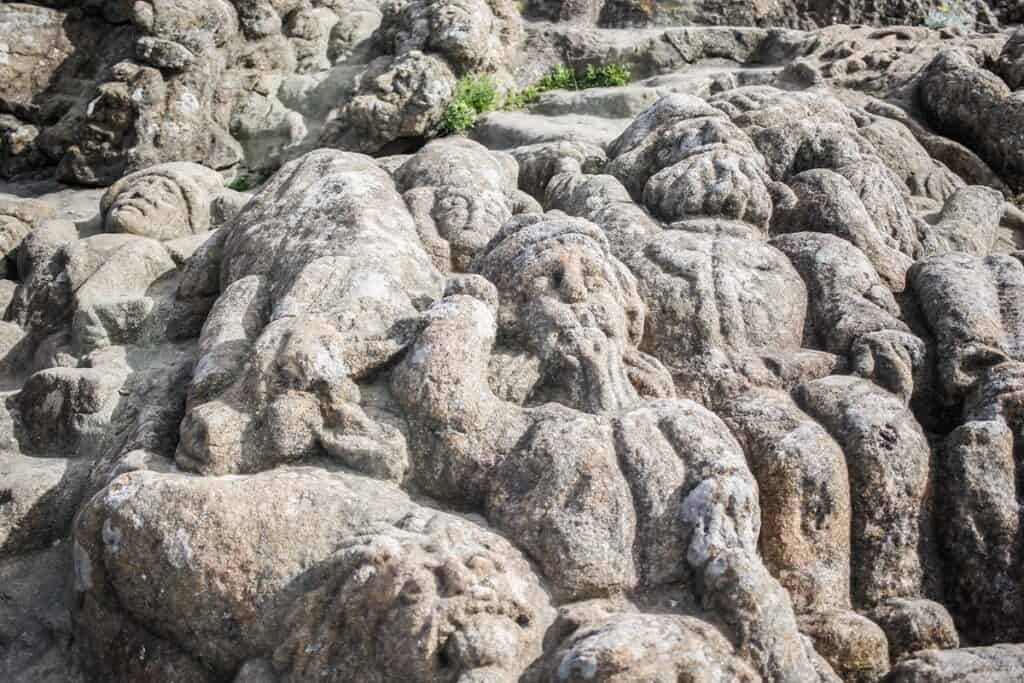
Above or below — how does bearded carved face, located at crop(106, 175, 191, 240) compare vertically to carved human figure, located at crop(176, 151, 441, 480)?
below

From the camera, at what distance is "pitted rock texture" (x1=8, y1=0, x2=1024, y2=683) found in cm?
398

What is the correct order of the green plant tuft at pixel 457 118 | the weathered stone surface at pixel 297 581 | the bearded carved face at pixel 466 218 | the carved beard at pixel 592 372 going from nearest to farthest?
the weathered stone surface at pixel 297 581 < the carved beard at pixel 592 372 < the bearded carved face at pixel 466 218 < the green plant tuft at pixel 457 118

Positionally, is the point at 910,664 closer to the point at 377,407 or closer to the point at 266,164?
the point at 377,407

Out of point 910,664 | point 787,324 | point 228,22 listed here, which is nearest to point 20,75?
point 228,22

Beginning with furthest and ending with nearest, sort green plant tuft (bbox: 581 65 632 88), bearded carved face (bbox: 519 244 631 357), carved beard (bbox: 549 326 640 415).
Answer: green plant tuft (bbox: 581 65 632 88) → bearded carved face (bbox: 519 244 631 357) → carved beard (bbox: 549 326 640 415)

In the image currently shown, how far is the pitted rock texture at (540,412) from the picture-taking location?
3984 millimetres

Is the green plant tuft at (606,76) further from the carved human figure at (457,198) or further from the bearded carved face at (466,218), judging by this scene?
the bearded carved face at (466,218)

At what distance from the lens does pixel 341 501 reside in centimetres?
426

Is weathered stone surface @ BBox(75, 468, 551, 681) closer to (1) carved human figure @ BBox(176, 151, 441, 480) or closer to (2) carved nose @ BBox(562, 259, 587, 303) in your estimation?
(1) carved human figure @ BBox(176, 151, 441, 480)

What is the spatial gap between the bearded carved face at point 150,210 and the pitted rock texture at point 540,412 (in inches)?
1.1

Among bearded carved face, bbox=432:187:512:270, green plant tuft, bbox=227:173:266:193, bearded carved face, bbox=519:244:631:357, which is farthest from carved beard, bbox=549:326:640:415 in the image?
green plant tuft, bbox=227:173:266:193

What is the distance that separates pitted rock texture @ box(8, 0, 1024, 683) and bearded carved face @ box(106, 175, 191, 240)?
0.03 metres

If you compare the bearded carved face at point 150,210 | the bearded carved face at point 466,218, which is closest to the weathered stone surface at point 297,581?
the bearded carved face at point 466,218

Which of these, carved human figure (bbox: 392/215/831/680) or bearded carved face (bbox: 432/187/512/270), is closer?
carved human figure (bbox: 392/215/831/680)
